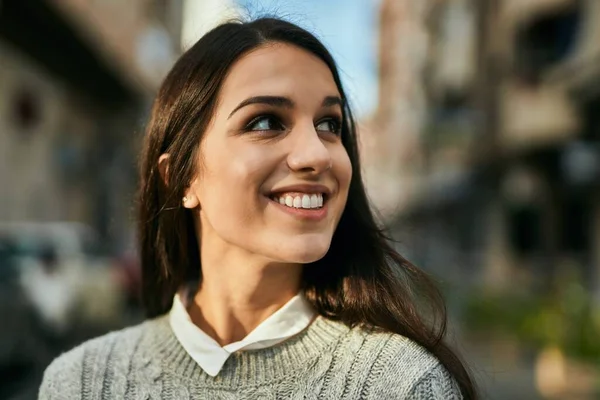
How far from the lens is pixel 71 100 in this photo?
62.2 ft

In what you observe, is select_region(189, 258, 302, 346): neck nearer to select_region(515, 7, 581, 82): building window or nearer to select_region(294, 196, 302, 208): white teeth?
select_region(294, 196, 302, 208): white teeth

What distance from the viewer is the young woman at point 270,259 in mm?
1842

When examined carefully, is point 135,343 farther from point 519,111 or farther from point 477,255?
point 477,255

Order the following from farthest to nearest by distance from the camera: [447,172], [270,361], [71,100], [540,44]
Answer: [447,172], [540,44], [71,100], [270,361]

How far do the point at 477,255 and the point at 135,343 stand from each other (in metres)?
27.5

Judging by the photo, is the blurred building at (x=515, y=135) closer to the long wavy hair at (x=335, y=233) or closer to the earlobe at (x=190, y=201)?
the long wavy hair at (x=335, y=233)

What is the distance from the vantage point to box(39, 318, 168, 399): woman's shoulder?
2.04m

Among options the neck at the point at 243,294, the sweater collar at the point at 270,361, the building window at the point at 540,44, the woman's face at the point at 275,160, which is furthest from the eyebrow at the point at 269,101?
the building window at the point at 540,44

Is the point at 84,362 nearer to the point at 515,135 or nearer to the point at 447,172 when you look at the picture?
the point at 515,135

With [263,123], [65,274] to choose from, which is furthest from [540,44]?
[263,123]

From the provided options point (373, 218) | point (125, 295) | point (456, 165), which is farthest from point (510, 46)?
point (373, 218)

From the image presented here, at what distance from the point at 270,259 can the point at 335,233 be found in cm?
27

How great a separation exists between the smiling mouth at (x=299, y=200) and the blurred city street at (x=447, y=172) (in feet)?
1.68

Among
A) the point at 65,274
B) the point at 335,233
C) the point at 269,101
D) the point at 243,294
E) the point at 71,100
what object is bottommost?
the point at 65,274
